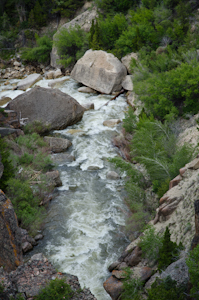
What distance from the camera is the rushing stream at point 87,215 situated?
902 centimetres

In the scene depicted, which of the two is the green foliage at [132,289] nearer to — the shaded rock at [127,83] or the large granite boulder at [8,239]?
the large granite boulder at [8,239]

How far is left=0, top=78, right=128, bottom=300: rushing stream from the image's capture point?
29.6ft

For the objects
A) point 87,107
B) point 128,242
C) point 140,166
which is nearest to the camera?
point 128,242

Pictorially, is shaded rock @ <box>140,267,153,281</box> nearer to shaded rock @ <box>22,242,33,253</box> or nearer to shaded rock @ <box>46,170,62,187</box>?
shaded rock @ <box>22,242,33,253</box>

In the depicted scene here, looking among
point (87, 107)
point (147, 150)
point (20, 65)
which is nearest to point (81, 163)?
point (147, 150)

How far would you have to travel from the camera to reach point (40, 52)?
3120 cm

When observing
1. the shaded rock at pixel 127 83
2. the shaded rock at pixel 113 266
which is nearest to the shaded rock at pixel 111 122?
the shaded rock at pixel 127 83

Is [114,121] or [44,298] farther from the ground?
[44,298]

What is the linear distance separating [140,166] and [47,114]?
25.1 feet

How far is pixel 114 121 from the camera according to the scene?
60.6 ft

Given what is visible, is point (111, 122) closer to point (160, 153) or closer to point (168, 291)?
point (160, 153)

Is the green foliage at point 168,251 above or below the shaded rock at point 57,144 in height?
above

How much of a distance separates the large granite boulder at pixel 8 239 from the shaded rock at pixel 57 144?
8540 millimetres

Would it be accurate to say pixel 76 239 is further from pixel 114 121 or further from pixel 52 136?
pixel 114 121
